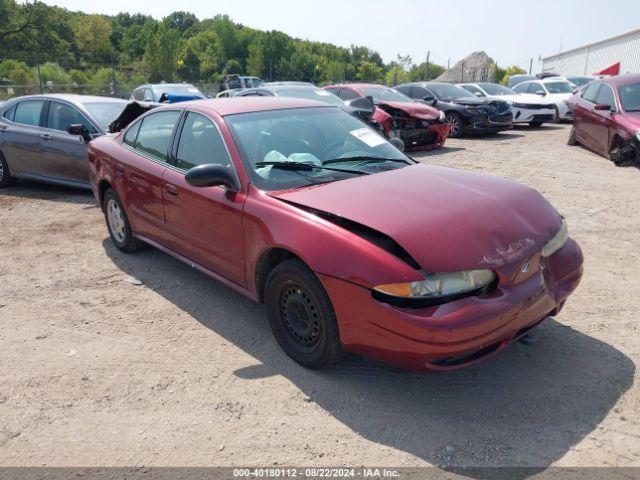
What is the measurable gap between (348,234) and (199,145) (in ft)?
5.98

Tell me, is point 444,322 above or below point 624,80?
below

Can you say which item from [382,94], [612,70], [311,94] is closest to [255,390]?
[311,94]

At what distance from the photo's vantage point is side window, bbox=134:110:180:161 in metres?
4.61

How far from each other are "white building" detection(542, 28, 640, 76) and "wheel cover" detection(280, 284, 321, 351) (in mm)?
37780

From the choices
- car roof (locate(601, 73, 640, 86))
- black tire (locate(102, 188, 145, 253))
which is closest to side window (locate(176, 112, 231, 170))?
black tire (locate(102, 188, 145, 253))

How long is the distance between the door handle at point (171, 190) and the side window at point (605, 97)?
348 inches

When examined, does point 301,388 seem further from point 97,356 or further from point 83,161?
point 83,161

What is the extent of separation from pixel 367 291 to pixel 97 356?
2.04 m

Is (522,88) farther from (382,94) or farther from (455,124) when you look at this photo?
(382,94)

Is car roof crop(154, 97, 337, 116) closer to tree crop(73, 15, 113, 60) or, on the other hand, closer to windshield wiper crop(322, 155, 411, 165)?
windshield wiper crop(322, 155, 411, 165)

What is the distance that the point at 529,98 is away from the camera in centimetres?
1616

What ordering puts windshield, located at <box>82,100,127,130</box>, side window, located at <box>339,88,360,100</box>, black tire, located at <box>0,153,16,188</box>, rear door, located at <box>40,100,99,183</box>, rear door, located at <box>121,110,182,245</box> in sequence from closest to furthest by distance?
rear door, located at <box>121,110,182,245</box>, rear door, located at <box>40,100,99,183</box>, windshield, located at <box>82,100,127,130</box>, black tire, located at <box>0,153,16,188</box>, side window, located at <box>339,88,360,100</box>

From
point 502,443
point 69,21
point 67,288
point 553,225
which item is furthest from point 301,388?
point 69,21

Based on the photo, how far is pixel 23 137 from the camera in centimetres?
827
